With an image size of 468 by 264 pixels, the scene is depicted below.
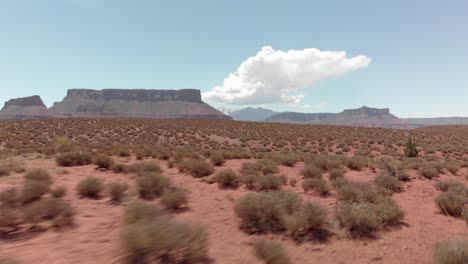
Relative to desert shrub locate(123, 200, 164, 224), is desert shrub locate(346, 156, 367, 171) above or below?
below

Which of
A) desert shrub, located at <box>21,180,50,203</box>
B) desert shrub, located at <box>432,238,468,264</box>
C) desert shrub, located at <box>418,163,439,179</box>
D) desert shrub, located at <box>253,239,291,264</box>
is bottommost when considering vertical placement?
desert shrub, located at <box>418,163,439,179</box>

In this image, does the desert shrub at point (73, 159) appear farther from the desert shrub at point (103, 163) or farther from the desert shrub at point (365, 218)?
the desert shrub at point (365, 218)

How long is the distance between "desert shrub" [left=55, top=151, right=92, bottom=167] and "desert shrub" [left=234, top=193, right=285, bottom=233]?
950 centimetres

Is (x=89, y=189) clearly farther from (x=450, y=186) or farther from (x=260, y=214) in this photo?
(x=450, y=186)

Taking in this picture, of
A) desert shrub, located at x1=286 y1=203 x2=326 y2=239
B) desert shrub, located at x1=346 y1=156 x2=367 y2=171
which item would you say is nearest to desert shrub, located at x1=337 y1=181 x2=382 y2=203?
desert shrub, located at x1=286 y1=203 x2=326 y2=239

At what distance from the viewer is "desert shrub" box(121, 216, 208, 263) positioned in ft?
14.3

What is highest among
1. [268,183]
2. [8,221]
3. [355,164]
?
[8,221]

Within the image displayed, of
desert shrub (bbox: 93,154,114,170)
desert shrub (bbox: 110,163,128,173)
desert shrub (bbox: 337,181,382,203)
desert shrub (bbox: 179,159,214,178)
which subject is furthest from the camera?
desert shrub (bbox: 93,154,114,170)

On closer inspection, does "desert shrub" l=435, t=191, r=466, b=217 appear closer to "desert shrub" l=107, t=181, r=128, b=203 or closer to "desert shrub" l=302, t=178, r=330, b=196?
"desert shrub" l=302, t=178, r=330, b=196

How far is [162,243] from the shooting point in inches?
173

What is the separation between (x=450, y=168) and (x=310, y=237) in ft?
44.6

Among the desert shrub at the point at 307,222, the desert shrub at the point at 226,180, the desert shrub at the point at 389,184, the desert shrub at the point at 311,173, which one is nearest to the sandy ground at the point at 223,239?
the desert shrub at the point at 307,222

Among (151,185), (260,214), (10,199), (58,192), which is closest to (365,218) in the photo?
(260,214)

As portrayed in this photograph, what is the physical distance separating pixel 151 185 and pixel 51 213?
117 inches
